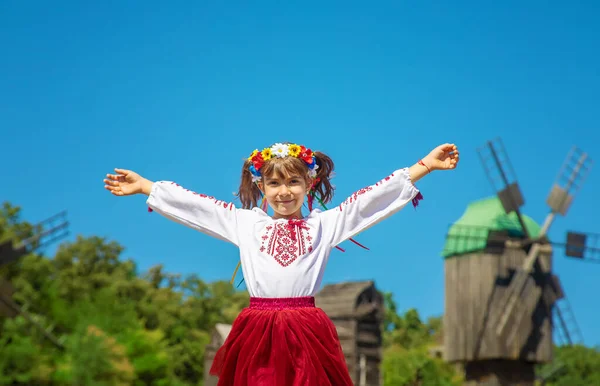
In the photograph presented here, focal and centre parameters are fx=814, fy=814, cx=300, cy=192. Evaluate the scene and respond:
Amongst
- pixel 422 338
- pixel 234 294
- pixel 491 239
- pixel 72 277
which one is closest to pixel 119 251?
pixel 72 277

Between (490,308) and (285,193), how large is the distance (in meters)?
17.3

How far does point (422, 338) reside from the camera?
3027cm

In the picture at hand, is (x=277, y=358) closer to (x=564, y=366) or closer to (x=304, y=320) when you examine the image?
(x=304, y=320)

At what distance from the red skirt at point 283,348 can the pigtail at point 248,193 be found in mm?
632

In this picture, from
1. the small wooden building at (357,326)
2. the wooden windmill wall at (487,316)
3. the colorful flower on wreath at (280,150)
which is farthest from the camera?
the wooden windmill wall at (487,316)

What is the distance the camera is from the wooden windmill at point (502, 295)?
2044 cm

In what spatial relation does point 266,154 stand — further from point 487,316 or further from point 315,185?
point 487,316

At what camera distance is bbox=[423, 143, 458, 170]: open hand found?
406 centimetres

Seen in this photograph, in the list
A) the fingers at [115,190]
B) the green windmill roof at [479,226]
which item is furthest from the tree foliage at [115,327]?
the fingers at [115,190]

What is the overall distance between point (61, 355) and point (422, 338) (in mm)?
13883

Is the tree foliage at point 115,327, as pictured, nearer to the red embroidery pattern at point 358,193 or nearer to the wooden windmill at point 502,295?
the wooden windmill at point 502,295

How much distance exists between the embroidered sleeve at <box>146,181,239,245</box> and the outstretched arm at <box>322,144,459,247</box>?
483mm

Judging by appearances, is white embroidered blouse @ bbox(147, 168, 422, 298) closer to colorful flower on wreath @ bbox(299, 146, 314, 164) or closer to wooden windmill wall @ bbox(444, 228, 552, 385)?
colorful flower on wreath @ bbox(299, 146, 314, 164)

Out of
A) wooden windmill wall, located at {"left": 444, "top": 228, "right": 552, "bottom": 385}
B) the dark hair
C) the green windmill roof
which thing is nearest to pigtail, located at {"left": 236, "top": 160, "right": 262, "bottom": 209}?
the dark hair
